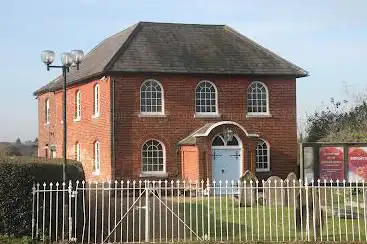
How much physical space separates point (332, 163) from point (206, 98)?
13.8 metres

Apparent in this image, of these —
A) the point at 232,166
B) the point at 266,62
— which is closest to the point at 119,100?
the point at 232,166

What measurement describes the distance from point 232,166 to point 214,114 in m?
3.32

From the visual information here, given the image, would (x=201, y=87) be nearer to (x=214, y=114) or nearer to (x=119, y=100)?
(x=214, y=114)

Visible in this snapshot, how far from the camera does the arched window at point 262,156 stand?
109 ft

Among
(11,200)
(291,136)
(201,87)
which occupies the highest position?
(201,87)

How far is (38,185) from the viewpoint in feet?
46.4

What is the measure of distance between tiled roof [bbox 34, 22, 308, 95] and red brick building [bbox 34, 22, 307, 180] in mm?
56

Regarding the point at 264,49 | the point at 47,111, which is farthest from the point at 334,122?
the point at 47,111

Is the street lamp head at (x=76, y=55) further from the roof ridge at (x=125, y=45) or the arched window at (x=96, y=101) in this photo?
the arched window at (x=96, y=101)

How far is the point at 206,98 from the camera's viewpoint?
32.9 m

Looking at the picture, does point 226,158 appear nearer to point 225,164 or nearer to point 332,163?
point 225,164

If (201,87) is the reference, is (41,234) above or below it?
below

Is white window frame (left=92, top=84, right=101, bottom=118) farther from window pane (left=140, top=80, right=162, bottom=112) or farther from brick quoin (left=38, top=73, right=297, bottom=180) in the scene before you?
window pane (left=140, top=80, right=162, bottom=112)

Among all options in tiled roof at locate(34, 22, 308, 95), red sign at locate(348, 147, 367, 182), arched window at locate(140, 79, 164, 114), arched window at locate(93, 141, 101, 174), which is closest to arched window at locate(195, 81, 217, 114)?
tiled roof at locate(34, 22, 308, 95)
